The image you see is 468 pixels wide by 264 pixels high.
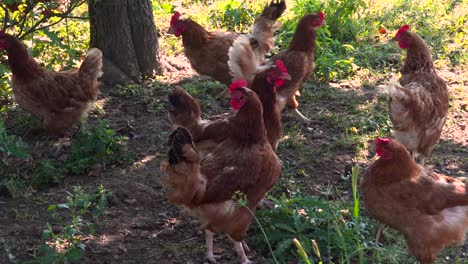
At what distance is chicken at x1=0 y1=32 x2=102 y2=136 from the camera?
5398mm

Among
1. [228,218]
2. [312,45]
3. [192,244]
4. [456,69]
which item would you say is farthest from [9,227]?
[456,69]

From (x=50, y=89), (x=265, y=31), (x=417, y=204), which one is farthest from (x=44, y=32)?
(x=417, y=204)

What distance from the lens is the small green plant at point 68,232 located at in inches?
136

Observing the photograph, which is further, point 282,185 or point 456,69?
point 456,69

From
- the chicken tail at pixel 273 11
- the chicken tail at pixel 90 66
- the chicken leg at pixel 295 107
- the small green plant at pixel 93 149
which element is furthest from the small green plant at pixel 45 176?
the chicken tail at pixel 273 11

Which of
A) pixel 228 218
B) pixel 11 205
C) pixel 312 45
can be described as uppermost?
pixel 312 45

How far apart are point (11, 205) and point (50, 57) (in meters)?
3.14

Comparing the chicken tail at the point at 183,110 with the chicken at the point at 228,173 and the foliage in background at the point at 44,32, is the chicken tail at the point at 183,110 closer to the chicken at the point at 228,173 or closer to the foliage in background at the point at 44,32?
the chicken at the point at 228,173

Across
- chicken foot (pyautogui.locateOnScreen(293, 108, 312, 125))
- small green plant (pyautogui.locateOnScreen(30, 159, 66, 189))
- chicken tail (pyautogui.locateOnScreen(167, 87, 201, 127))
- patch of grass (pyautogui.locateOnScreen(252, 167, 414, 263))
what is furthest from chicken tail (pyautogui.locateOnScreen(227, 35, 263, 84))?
small green plant (pyautogui.locateOnScreen(30, 159, 66, 189))

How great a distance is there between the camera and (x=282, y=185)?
5.00 metres

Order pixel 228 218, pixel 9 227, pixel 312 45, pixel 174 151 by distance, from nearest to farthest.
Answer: pixel 174 151 → pixel 228 218 → pixel 9 227 → pixel 312 45

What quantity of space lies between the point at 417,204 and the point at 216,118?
1846mm

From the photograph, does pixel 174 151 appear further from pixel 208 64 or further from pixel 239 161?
pixel 208 64

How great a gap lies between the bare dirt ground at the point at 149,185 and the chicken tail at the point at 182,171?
64cm
